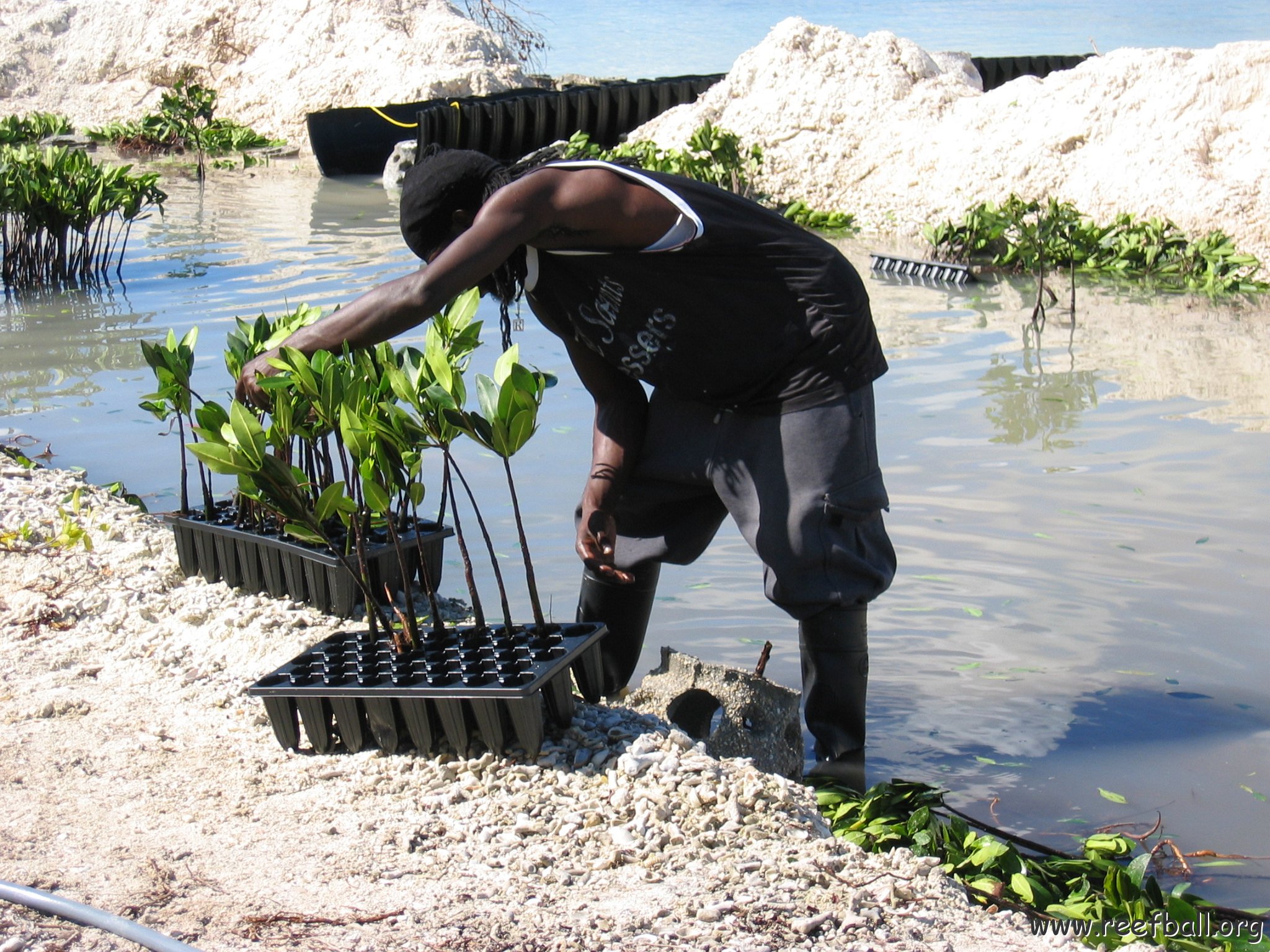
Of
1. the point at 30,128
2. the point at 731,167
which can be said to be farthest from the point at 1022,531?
the point at 30,128

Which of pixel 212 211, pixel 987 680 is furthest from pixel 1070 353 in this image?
pixel 212 211

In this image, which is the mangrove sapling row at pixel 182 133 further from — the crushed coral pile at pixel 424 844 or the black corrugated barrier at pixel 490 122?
the crushed coral pile at pixel 424 844

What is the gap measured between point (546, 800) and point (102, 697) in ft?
4.39

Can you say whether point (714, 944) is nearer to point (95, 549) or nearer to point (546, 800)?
point (546, 800)

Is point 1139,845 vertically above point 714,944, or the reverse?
point 714,944

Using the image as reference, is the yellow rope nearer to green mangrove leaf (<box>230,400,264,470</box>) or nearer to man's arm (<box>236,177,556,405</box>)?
green mangrove leaf (<box>230,400,264,470</box>)

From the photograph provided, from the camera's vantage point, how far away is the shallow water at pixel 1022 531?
3.44 m

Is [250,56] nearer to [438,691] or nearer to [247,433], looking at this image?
[247,433]

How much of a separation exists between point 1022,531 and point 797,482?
7.91 ft

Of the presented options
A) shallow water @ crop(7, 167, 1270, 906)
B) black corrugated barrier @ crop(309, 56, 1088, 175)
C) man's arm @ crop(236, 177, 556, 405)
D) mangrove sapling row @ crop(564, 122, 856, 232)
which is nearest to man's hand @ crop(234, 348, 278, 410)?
man's arm @ crop(236, 177, 556, 405)

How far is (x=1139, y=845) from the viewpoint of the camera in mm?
3033

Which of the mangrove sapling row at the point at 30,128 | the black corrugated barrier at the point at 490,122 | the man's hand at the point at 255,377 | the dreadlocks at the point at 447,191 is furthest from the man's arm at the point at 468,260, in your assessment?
the black corrugated barrier at the point at 490,122

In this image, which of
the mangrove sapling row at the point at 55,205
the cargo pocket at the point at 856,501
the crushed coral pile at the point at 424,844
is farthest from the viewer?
the mangrove sapling row at the point at 55,205

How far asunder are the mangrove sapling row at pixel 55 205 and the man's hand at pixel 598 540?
22.9ft
